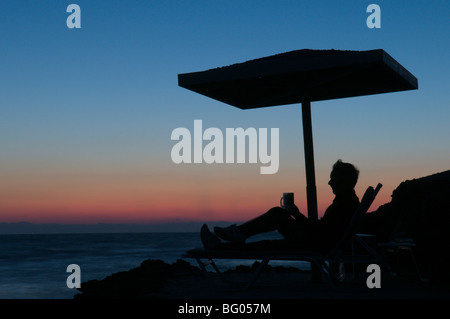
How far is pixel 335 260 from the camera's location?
5449 millimetres

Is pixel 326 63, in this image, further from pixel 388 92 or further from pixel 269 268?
pixel 269 268

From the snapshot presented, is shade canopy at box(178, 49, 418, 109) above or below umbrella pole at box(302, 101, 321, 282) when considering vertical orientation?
above

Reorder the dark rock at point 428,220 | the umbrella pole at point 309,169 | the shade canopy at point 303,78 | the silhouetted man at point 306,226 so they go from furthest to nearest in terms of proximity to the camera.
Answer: the umbrella pole at point 309,169, the dark rock at point 428,220, the shade canopy at point 303,78, the silhouetted man at point 306,226

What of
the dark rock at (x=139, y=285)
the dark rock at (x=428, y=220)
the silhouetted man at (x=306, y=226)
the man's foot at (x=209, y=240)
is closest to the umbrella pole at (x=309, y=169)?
the silhouetted man at (x=306, y=226)

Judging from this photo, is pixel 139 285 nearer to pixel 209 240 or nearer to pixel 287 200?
pixel 209 240

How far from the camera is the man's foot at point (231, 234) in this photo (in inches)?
228

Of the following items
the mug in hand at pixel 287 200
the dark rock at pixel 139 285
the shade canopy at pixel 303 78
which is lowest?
the dark rock at pixel 139 285

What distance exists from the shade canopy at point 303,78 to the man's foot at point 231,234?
5.85 ft

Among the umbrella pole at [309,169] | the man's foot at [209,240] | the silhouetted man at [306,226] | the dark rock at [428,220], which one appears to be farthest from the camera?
the umbrella pole at [309,169]

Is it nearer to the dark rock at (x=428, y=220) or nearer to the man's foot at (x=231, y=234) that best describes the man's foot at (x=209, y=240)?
the man's foot at (x=231, y=234)

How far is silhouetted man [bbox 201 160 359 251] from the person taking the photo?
5684mm

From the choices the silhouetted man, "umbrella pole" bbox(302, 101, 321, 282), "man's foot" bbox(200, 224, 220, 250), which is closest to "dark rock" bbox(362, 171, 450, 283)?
"umbrella pole" bbox(302, 101, 321, 282)

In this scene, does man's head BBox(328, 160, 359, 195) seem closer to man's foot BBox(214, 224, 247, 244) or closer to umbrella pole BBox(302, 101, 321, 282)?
umbrella pole BBox(302, 101, 321, 282)
